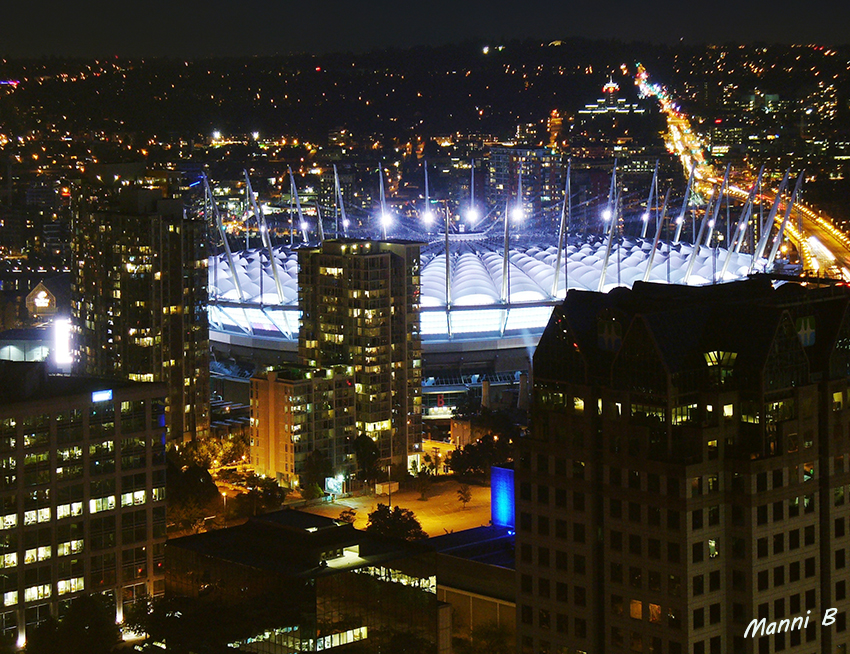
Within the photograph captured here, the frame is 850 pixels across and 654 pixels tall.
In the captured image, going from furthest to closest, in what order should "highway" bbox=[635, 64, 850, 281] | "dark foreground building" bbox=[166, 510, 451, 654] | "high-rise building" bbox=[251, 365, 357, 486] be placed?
1. "highway" bbox=[635, 64, 850, 281]
2. "high-rise building" bbox=[251, 365, 357, 486]
3. "dark foreground building" bbox=[166, 510, 451, 654]

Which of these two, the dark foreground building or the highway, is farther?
the highway

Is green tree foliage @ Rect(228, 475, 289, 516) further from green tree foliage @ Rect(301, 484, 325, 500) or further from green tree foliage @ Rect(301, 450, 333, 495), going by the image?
green tree foliage @ Rect(301, 450, 333, 495)

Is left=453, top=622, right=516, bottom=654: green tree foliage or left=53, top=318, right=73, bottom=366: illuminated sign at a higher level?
left=53, top=318, right=73, bottom=366: illuminated sign

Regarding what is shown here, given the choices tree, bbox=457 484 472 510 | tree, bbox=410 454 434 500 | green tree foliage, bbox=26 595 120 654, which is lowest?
green tree foliage, bbox=26 595 120 654

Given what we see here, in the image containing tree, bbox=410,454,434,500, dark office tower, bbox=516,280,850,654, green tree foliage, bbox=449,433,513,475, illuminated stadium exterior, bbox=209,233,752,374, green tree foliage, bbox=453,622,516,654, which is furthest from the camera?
illuminated stadium exterior, bbox=209,233,752,374

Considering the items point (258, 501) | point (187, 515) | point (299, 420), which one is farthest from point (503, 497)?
point (299, 420)

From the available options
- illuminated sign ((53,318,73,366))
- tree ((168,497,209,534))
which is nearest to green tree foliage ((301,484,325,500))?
tree ((168,497,209,534))

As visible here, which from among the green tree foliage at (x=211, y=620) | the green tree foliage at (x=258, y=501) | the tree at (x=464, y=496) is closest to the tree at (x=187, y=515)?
the green tree foliage at (x=258, y=501)
